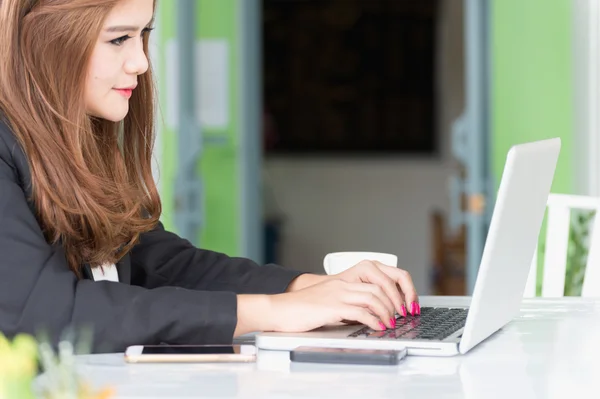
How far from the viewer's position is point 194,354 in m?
1.27

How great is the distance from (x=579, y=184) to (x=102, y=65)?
253 centimetres

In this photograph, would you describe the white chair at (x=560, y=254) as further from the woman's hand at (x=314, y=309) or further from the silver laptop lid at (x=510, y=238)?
the woman's hand at (x=314, y=309)

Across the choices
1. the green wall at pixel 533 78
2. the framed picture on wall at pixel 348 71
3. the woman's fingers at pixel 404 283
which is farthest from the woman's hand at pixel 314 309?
the framed picture on wall at pixel 348 71

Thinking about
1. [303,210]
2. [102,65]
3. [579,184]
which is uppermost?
[102,65]

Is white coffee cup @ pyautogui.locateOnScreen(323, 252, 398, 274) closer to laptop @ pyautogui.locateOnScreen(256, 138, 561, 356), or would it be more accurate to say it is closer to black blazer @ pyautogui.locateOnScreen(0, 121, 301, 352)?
laptop @ pyautogui.locateOnScreen(256, 138, 561, 356)

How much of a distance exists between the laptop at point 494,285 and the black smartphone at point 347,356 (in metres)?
0.04

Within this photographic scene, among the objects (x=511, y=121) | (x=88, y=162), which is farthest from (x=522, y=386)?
(x=511, y=121)

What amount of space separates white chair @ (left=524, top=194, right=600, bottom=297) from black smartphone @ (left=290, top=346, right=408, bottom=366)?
911 millimetres

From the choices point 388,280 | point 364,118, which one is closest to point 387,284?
point 388,280

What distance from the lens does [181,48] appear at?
4.05 metres

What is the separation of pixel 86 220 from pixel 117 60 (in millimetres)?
252

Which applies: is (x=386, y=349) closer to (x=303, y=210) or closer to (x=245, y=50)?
(x=245, y=50)

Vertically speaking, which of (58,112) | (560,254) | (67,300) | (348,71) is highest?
(348,71)

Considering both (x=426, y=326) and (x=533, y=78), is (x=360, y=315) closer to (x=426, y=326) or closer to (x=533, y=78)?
(x=426, y=326)
